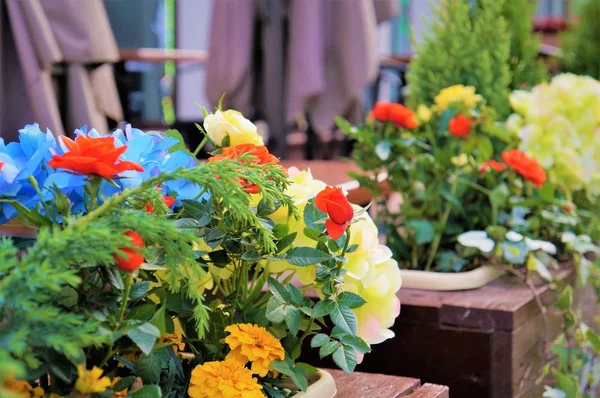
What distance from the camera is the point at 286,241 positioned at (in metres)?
0.97

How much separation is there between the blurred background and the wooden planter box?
73 cm

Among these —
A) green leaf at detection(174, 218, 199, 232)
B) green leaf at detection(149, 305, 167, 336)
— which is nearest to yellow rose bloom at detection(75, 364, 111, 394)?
green leaf at detection(149, 305, 167, 336)

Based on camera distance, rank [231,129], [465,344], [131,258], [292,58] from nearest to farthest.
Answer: [131,258] → [231,129] → [465,344] → [292,58]

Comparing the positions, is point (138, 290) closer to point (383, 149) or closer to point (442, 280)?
point (442, 280)

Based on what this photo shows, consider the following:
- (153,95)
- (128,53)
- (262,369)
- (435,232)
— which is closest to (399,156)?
(435,232)

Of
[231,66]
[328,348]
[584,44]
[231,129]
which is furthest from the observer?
[584,44]

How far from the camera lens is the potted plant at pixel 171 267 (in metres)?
0.71

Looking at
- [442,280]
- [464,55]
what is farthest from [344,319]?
[464,55]

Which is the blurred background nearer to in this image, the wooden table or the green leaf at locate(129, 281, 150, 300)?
the green leaf at locate(129, 281, 150, 300)

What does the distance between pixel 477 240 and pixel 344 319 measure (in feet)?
3.08

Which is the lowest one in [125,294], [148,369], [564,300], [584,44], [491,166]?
[584,44]

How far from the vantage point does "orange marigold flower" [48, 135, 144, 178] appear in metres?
0.80

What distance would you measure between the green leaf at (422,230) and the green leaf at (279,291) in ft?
3.02

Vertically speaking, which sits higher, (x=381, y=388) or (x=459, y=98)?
(x=459, y=98)
